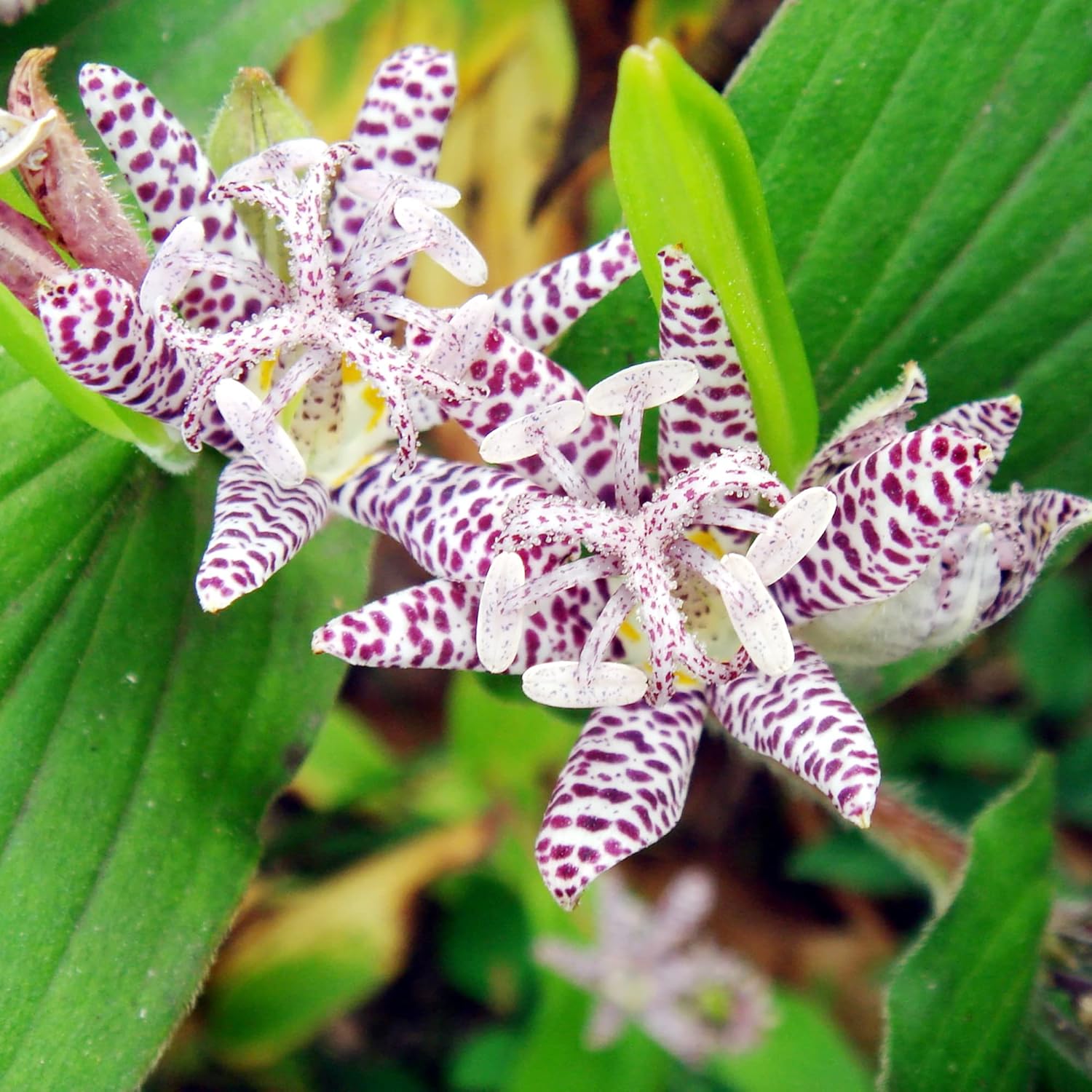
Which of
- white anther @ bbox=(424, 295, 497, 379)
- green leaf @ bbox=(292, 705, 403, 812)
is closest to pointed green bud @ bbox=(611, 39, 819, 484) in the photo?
white anther @ bbox=(424, 295, 497, 379)

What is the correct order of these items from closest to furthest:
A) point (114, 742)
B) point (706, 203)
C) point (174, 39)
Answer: point (706, 203) → point (114, 742) → point (174, 39)

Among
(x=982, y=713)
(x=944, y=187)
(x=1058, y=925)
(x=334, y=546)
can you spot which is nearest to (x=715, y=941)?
(x=982, y=713)

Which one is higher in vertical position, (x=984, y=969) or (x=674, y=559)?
(x=674, y=559)

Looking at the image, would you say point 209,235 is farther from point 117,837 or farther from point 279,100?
point 117,837

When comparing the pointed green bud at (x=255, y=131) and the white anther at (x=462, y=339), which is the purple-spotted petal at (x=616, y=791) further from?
the pointed green bud at (x=255, y=131)

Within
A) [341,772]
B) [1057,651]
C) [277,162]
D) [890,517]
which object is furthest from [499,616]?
[1057,651]

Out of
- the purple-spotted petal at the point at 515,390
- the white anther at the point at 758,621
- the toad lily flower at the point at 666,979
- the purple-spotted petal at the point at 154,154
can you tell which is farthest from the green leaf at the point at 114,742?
the toad lily flower at the point at 666,979

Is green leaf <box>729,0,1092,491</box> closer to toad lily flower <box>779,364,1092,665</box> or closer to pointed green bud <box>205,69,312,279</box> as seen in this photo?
toad lily flower <box>779,364,1092,665</box>

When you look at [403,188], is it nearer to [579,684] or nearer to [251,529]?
[251,529]
